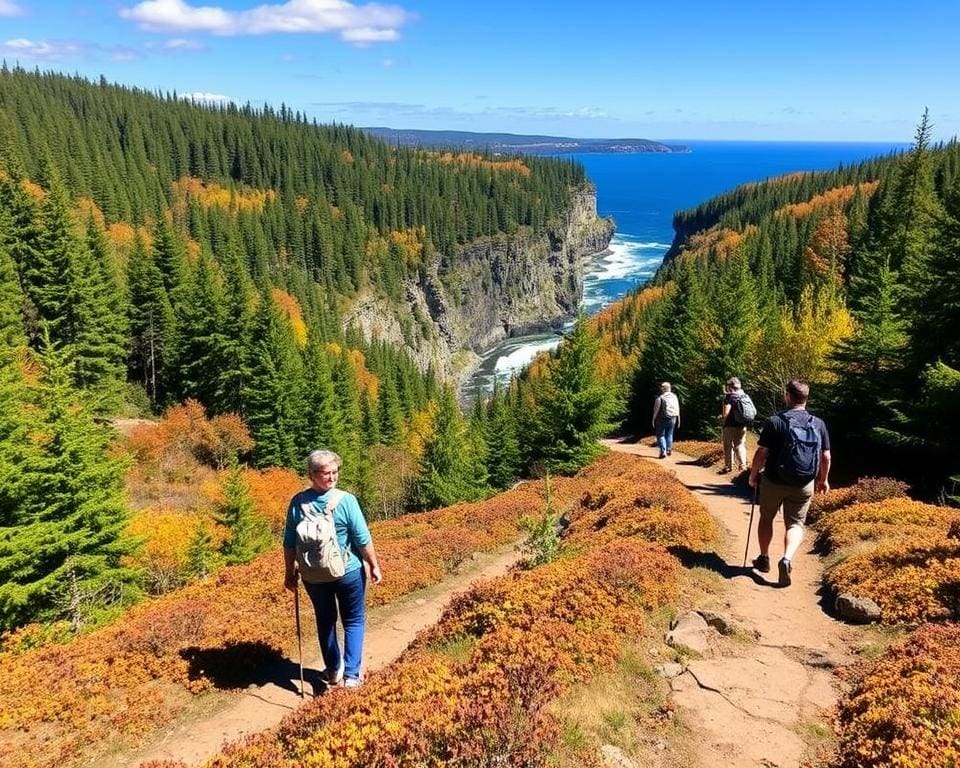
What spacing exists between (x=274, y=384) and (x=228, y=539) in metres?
21.9

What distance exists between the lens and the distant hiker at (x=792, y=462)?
31.3 feet

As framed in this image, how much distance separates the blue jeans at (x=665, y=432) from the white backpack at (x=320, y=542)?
59.6 feet

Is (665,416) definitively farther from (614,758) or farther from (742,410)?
(614,758)

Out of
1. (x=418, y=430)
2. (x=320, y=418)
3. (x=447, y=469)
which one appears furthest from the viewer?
(x=418, y=430)

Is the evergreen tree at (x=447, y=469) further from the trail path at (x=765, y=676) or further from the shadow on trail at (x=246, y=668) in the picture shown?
the shadow on trail at (x=246, y=668)

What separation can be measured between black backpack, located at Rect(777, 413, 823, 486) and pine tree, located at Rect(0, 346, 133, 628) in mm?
17002

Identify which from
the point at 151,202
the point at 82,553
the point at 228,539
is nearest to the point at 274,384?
the point at 228,539

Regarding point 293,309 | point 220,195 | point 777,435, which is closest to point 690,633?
point 777,435

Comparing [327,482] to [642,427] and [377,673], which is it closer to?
[377,673]

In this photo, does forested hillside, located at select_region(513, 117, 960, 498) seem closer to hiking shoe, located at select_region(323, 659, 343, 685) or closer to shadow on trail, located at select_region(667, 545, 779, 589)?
shadow on trail, located at select_region(667, 545, 779, 589)

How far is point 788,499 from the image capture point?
9.99m

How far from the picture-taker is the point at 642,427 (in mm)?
47781

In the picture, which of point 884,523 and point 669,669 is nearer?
point 669,669

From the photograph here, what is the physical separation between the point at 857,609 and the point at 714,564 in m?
2.61
